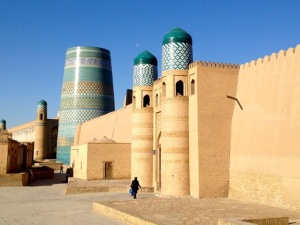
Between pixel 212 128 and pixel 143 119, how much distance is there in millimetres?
5170

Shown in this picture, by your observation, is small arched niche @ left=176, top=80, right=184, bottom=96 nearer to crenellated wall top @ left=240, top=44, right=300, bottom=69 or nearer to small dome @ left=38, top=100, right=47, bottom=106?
crenellated wall top @ left=240, top=44, right=300, bottom=69

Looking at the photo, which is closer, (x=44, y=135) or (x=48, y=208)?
(x=48, y=208)

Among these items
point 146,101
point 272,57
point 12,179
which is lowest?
point 12,179

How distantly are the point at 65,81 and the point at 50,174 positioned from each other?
11.8 metres

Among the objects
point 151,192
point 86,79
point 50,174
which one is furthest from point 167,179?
point 86,79

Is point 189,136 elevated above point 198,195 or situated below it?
above

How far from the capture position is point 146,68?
1964 centimetres

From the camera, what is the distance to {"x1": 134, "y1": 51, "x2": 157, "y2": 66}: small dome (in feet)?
64.2

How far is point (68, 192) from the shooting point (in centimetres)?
1833

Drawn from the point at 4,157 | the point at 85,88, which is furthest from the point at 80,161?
the point at 85,88

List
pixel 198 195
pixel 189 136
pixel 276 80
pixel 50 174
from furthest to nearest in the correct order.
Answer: pixel 50 174 → pixel 189 136 → pixel 198 195 → pixel 276 80

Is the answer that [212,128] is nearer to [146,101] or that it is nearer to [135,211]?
[135,211]

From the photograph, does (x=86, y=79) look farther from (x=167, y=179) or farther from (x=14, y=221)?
(x=14, y=221)

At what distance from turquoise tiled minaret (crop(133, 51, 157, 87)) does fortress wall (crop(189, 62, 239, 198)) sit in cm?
424
